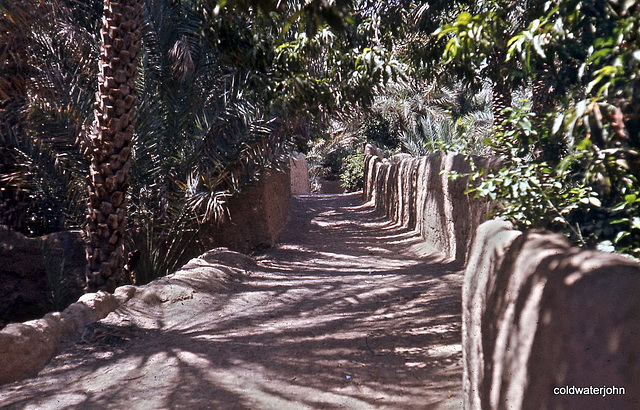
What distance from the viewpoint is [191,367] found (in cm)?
452

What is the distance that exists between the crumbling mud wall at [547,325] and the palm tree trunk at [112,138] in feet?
17.5

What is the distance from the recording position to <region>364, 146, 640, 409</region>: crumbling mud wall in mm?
1718

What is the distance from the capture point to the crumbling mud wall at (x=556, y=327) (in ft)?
5.62

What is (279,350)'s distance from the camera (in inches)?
194

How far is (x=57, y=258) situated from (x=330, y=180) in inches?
981

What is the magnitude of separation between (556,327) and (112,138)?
643 cm

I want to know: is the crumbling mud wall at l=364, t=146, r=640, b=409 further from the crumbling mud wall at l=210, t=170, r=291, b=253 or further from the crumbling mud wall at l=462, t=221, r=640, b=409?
the crumbling mud wall at l=210, t=170, r=291, b=253

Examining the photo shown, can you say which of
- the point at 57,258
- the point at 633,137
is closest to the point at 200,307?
the point at 57,258

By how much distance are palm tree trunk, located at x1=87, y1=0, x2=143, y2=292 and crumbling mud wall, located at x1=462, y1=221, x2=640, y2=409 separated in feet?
18.7

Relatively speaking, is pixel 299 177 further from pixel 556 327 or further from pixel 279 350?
pixel 556 327

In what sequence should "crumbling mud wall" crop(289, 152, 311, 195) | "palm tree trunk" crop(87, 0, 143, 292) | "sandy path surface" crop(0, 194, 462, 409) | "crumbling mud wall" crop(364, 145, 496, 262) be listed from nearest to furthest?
"sandy path surface" crop(0, 194, 462, 409), "crumbling mud wall" crop(364, 145, 496, 262), "palm tree trunk" crop(87, 0, 143, 292), "crumbling mud wall" crop(289, 152, 311, 195)

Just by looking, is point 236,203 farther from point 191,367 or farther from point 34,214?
point 191,367
